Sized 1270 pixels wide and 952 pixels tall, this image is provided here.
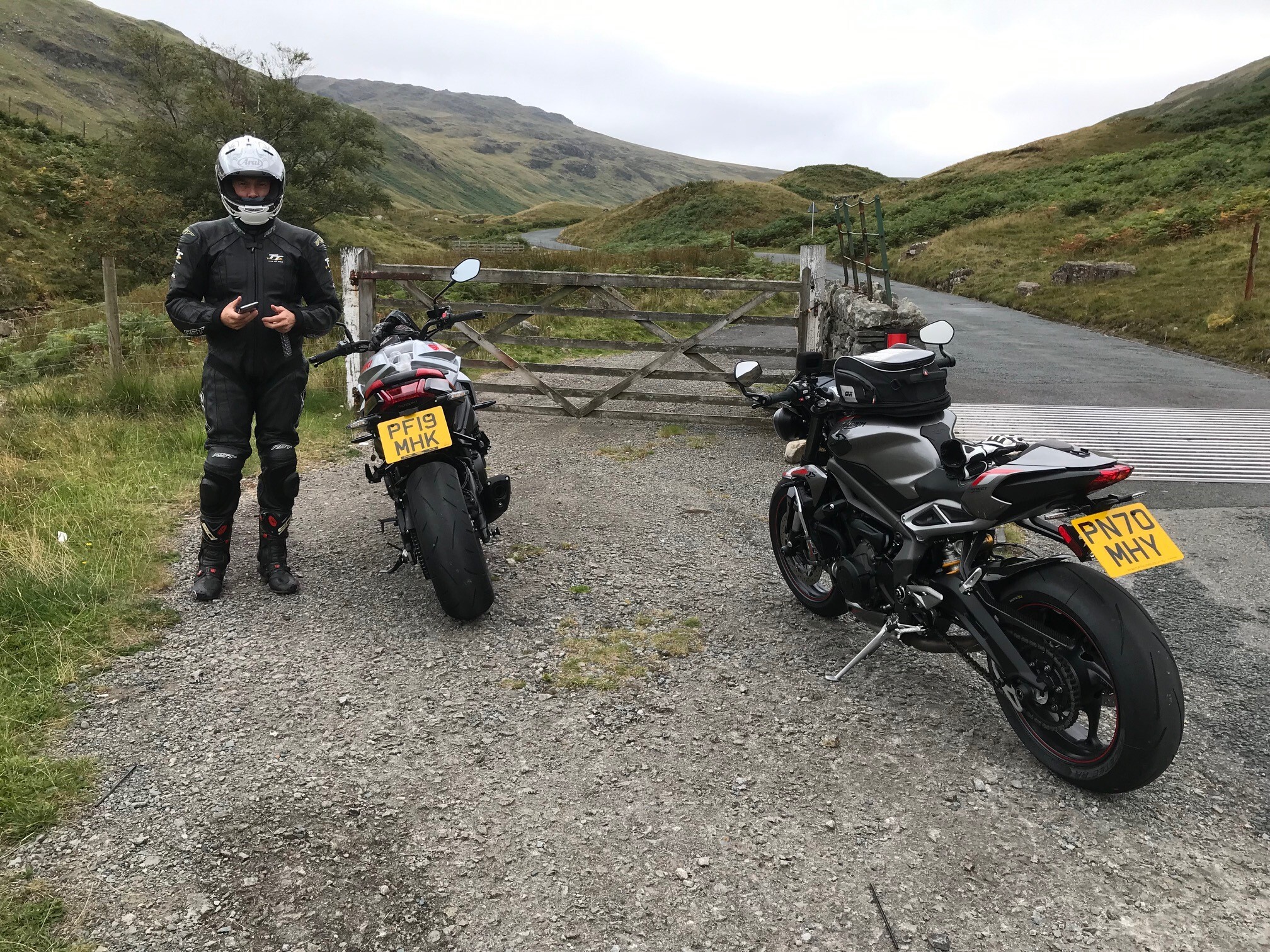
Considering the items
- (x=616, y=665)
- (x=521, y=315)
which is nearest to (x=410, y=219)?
(x=521, y=315)

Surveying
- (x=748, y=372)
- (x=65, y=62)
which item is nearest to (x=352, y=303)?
(x=748, y=372)

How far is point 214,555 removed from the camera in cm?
448

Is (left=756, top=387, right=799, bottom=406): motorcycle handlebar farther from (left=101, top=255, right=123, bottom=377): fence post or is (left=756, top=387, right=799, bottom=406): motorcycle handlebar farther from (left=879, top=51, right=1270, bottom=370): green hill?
(left=879, top=51, right=1270, bottom=370): green hill

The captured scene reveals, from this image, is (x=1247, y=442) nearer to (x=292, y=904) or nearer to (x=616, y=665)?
(x=616, y=665)

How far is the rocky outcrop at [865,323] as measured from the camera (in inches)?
286

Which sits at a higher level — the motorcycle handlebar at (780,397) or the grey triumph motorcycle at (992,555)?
the motorcycle handlebar at (780,397)

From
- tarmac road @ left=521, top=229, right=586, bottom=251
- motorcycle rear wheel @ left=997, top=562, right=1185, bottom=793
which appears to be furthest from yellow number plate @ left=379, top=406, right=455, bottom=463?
tarmac road @ left=521, top=229, right=586, bottom=251

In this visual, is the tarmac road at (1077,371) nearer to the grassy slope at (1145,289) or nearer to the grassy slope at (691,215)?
the grassy slope at (1145,289)

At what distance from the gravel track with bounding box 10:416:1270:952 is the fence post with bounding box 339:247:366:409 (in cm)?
456

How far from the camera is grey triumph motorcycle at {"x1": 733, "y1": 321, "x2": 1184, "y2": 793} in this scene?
8.69ft

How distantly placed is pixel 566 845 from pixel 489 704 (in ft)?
3.11

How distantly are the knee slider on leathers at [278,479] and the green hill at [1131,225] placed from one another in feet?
44.0

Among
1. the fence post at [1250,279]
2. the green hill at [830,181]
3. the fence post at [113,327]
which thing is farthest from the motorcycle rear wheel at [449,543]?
the green hill at [830,181]

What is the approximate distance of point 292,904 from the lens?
2.35 metres
